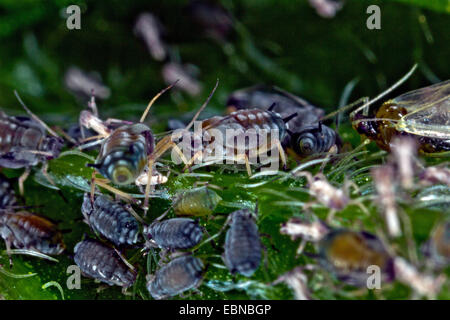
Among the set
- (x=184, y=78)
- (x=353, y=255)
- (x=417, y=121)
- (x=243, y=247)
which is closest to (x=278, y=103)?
(x=417, y=121)

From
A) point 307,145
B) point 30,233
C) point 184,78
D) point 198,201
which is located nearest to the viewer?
point 198,201

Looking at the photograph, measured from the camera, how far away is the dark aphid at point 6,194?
3.97m

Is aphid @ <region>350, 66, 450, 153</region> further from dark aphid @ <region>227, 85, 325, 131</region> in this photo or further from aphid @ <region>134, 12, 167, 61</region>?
aphid @ <region>134, 12, 167, 61</region>

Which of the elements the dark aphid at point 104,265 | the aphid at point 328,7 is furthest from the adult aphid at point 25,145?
the aphid at point 328,7

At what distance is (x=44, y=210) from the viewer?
3.98m

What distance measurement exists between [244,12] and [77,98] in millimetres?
1923

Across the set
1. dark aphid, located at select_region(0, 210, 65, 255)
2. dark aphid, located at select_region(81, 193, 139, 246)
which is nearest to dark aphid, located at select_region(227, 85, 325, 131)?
dark aphid, located at select_region(81, 193, 139, 246)

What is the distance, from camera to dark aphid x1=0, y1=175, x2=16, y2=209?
3.97m

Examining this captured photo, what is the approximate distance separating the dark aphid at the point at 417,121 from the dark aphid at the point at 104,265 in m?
1.76

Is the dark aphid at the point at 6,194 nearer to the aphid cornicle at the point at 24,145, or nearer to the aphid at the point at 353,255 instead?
the aphid cornicle at the point at 24,145

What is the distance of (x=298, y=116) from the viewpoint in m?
4.16

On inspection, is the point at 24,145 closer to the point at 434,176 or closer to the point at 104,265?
the point at 104,265

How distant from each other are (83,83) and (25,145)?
1.68 meters

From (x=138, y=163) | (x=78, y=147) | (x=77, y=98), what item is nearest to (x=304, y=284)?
(x=138, y=163)
